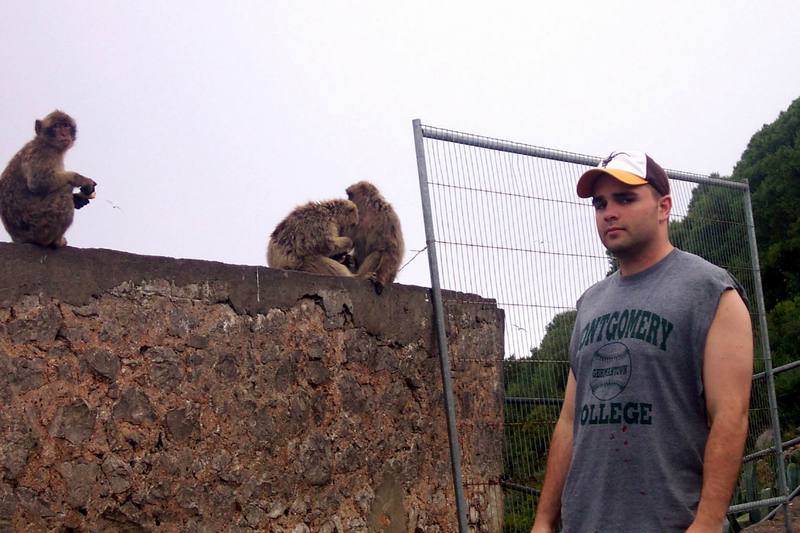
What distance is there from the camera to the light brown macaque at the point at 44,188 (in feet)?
15.5

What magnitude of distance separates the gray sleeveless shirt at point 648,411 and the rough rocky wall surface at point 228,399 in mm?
2715

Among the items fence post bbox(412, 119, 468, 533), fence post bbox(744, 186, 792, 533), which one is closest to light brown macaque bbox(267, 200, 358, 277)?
fence post bbox(412, 119, 468, 533)

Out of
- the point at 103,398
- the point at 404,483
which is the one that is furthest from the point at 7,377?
the point at 404,483

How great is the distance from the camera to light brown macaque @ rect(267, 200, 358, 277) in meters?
6.71

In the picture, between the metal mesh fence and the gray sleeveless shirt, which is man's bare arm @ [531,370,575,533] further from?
the metal mesh fence

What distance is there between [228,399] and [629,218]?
3.08m

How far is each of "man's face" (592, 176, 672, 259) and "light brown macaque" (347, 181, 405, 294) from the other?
3.75 meters

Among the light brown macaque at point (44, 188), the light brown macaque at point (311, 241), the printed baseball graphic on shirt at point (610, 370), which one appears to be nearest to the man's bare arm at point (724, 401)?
the printed baseball graphic on shirt at point (610, 370)

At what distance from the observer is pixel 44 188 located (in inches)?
194

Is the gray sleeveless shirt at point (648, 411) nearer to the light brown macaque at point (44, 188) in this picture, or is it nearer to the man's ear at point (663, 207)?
the man's ear at point (663, 207)

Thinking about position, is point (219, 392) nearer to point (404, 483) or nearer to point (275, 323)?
point (275, 323)

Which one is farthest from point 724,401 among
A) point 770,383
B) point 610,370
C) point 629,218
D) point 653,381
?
point 770,383

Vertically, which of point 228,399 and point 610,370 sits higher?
point 228,399

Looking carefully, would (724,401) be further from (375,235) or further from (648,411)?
(375,235)
